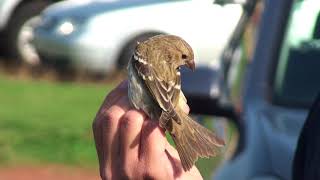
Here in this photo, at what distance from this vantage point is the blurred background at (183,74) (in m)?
3.89

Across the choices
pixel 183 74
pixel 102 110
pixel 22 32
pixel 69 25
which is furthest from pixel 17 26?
pixel 102 110

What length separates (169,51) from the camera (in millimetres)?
1995

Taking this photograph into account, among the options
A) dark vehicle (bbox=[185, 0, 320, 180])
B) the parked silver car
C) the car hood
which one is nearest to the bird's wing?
dark vehicle (bbox=[185, 0, 320, 180])

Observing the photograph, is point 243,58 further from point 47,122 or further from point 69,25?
point 69,25

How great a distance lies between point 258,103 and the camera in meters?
4.02

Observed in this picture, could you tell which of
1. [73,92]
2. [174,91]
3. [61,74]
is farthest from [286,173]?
[61,74]

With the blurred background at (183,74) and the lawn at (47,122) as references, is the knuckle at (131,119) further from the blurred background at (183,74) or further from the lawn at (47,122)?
the lawn at (47,122)

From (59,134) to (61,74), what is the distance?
12.9ft

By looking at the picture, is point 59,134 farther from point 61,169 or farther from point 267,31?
point 267,31

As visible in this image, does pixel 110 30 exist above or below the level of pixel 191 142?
below

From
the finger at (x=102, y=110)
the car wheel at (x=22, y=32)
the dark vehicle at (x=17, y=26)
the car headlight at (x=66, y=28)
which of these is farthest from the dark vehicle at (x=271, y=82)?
the dark vehicle at (x=17, y=26)

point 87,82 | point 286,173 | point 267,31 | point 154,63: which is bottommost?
point 87,82

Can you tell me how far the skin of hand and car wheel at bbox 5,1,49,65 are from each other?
13.5 metres

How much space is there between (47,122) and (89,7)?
3.11 m
